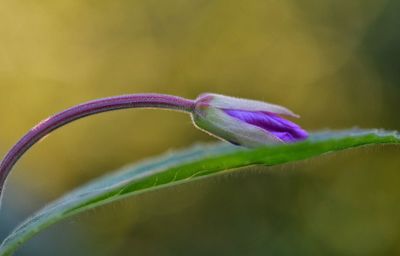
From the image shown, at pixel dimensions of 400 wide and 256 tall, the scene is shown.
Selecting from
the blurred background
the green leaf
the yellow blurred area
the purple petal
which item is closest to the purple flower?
the purple petal

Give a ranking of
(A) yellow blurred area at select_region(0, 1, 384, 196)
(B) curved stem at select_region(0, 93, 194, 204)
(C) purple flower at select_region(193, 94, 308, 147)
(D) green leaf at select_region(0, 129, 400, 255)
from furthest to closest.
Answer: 1. (A) yellow blurred area at select_region(0, 1, 384, 196)
2. (C) purple flower at select_region(193, 94, 308, 147)
3. (B) curved stem at select_region(0, 93, 194, 204)
4. (D) green leaf at select_region(0, 129, 400, 255)

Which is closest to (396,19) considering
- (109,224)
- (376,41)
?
(376,41)

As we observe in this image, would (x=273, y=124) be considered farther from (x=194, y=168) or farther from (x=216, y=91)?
(x=216, y=91)

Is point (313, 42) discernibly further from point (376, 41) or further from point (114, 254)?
point (114, 254)

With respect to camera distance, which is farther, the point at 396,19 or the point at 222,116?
the point at 396,19

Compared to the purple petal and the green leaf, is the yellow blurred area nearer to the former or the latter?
the purple petal

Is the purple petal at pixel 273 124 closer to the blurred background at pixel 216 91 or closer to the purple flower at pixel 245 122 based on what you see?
the purple flower at pixel 245 122
